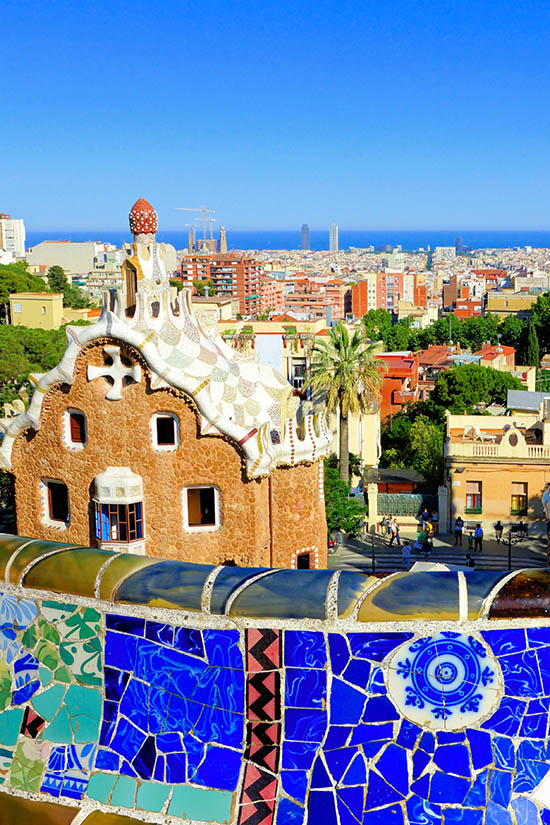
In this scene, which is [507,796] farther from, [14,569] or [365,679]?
[14,569]

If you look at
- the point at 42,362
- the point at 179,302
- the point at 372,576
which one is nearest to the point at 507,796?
the point at 372,576

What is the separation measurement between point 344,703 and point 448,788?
968 mm

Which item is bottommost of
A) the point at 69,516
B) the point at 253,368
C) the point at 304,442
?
the point at 69,516

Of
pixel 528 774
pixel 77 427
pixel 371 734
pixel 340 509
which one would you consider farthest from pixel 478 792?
pixel 340 509

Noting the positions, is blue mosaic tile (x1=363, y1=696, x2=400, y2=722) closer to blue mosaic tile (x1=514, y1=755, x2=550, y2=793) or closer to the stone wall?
the stone wall

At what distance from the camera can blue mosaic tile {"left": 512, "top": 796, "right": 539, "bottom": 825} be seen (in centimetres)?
667

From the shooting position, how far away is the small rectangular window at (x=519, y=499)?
1222 inches

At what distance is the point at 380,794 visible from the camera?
687 centimetres

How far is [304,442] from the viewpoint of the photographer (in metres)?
19.8

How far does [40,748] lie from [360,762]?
9.12 feet

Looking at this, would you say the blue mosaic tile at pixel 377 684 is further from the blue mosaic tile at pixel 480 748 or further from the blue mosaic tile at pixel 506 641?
the blue mosaic tile at pixel 506 641

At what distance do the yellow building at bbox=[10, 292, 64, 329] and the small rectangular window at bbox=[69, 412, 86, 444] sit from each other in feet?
180

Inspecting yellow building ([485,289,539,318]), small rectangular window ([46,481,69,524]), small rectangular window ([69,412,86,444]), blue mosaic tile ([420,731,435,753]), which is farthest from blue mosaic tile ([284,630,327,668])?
yellow building ([485,289,539,318])

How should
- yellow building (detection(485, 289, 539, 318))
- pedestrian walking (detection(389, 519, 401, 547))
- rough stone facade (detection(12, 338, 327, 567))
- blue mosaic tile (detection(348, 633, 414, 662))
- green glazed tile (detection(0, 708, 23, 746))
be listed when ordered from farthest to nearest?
yellow building (detection(485, 289, 539, 318)) < pedestrian walking (detection(389, 519, 401, 547)) < rough stone facade (detection(12, 338, 327, 567)) < green glazed tile (detection(0, 708, 23, 746)) < blue mosaic tile (detection(348, 633, 414, 662))
